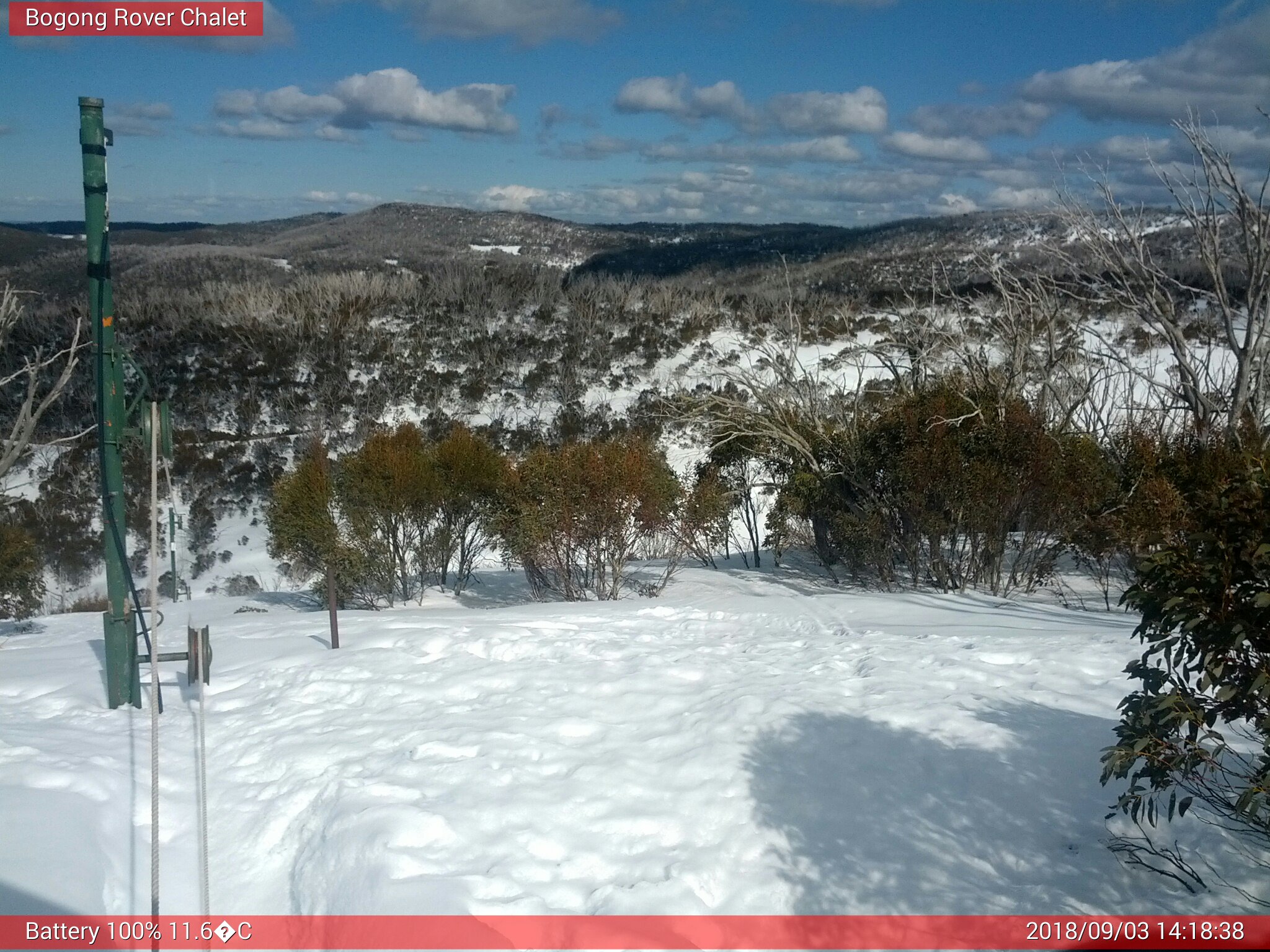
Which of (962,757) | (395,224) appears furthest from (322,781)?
(395,224)

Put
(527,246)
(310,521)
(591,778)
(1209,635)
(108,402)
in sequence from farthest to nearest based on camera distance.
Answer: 1. (527,246)
2. (310,521)
3. (108,402)
4. (591,778)
5. (1209,635)

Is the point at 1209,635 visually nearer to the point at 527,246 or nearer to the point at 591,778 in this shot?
the point at 591,778

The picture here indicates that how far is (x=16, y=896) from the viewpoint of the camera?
3.62m

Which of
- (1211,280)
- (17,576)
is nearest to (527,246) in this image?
(17,576)

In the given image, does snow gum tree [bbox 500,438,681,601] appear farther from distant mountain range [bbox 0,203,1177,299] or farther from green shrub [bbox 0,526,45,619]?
distant mountain range [bbox 0,203,1177,299]

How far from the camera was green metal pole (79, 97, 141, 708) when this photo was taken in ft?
18.4

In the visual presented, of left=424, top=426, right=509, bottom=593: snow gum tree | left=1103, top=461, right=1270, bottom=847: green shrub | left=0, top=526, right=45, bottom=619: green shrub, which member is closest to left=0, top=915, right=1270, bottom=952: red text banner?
left=1103, top=461, right=1270, bottom=847: green shrub

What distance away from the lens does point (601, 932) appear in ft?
12.5

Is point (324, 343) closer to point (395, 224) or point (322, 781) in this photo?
point (322, 781)

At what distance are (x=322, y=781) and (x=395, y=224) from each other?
9521cm

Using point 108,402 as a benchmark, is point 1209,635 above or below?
below

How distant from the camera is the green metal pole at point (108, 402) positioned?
5605 mm

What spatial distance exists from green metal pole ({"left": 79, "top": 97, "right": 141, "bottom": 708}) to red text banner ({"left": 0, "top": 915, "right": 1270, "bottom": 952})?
8.12 feet

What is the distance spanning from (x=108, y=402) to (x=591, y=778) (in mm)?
3773
